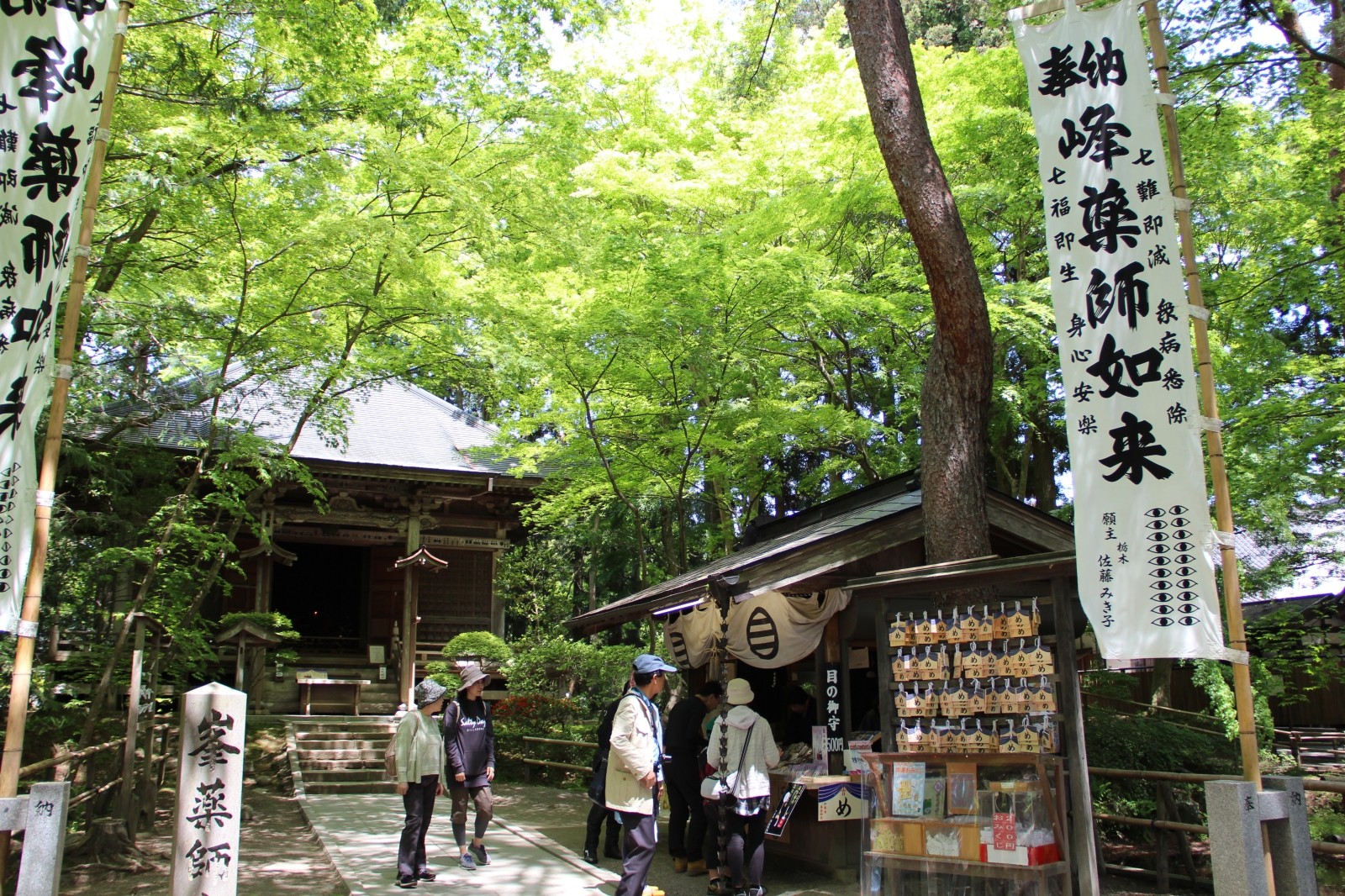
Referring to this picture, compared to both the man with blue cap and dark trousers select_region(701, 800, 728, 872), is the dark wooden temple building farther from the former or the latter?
the man with blue cap

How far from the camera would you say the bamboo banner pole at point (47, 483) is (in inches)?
169

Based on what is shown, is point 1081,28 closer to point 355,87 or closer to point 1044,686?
point 1044,686

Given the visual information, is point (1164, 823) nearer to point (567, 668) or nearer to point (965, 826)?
point (965, 826)

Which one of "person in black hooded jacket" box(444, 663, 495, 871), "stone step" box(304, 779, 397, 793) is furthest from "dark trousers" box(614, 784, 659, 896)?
"stone step" box(304, 779, 397, 793)

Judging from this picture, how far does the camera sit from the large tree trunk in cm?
A: 762

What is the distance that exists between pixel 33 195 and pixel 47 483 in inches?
56.0

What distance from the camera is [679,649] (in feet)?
37.6

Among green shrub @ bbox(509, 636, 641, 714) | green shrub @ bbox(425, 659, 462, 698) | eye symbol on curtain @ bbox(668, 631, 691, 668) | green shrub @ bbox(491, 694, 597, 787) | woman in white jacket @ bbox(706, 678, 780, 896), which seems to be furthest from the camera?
→ green shrub @ bbox(509, 636, 641, 714)

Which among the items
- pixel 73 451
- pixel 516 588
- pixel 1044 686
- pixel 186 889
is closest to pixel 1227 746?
pixel 1044 686

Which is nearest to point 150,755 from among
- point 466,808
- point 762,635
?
point 466,808

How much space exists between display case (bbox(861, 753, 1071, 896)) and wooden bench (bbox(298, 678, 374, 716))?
1293 centimetres

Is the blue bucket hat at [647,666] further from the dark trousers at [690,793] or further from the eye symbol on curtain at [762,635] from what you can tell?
the eye symbol on curtain at [762,635]

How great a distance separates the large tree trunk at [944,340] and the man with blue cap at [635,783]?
2813mm

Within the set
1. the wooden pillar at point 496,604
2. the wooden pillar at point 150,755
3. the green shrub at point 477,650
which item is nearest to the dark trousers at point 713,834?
the wooden pillar at point 150,755
